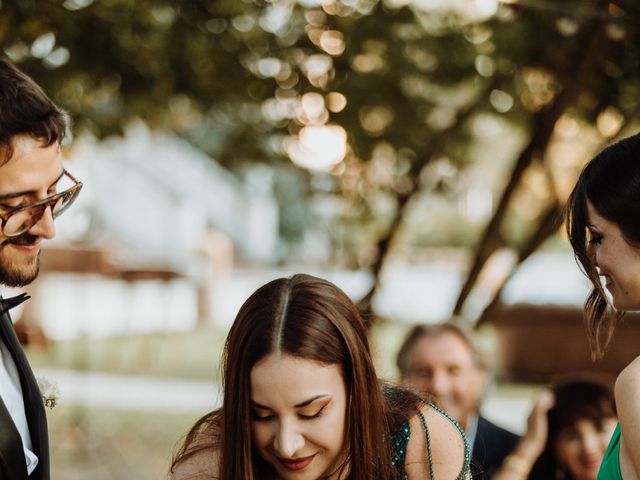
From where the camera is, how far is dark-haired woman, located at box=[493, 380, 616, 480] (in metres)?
3.32

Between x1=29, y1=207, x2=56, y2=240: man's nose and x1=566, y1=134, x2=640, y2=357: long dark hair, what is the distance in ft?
3.73

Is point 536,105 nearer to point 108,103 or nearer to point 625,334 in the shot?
point 108,103

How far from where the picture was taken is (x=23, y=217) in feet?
6.88

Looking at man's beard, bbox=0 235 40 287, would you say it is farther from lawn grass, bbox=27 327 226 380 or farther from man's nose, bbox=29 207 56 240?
lawn grass, bbox=27 327 226 380

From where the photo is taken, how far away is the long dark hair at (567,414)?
11.1ft

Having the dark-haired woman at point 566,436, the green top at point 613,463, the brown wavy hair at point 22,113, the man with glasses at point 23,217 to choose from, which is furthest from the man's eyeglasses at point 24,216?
the dark-haired woman at point 566,436

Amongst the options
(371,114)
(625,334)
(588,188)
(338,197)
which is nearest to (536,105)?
(371,114)

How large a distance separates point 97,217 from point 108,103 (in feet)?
64.6

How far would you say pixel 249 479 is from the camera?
216 cm

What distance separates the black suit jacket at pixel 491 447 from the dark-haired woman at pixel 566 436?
99 millimetres

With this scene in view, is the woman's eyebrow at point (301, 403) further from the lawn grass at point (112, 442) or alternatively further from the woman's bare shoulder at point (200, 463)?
the lawn grass at point (112, 442)

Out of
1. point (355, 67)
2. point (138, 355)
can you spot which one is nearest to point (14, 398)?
point (355, 67)

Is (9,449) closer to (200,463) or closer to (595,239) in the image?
(200,463)

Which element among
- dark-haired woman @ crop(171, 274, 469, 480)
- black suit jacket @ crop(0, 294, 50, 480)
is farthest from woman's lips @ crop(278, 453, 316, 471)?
black suit jacket @ crop(0, 294, 50, 480)
